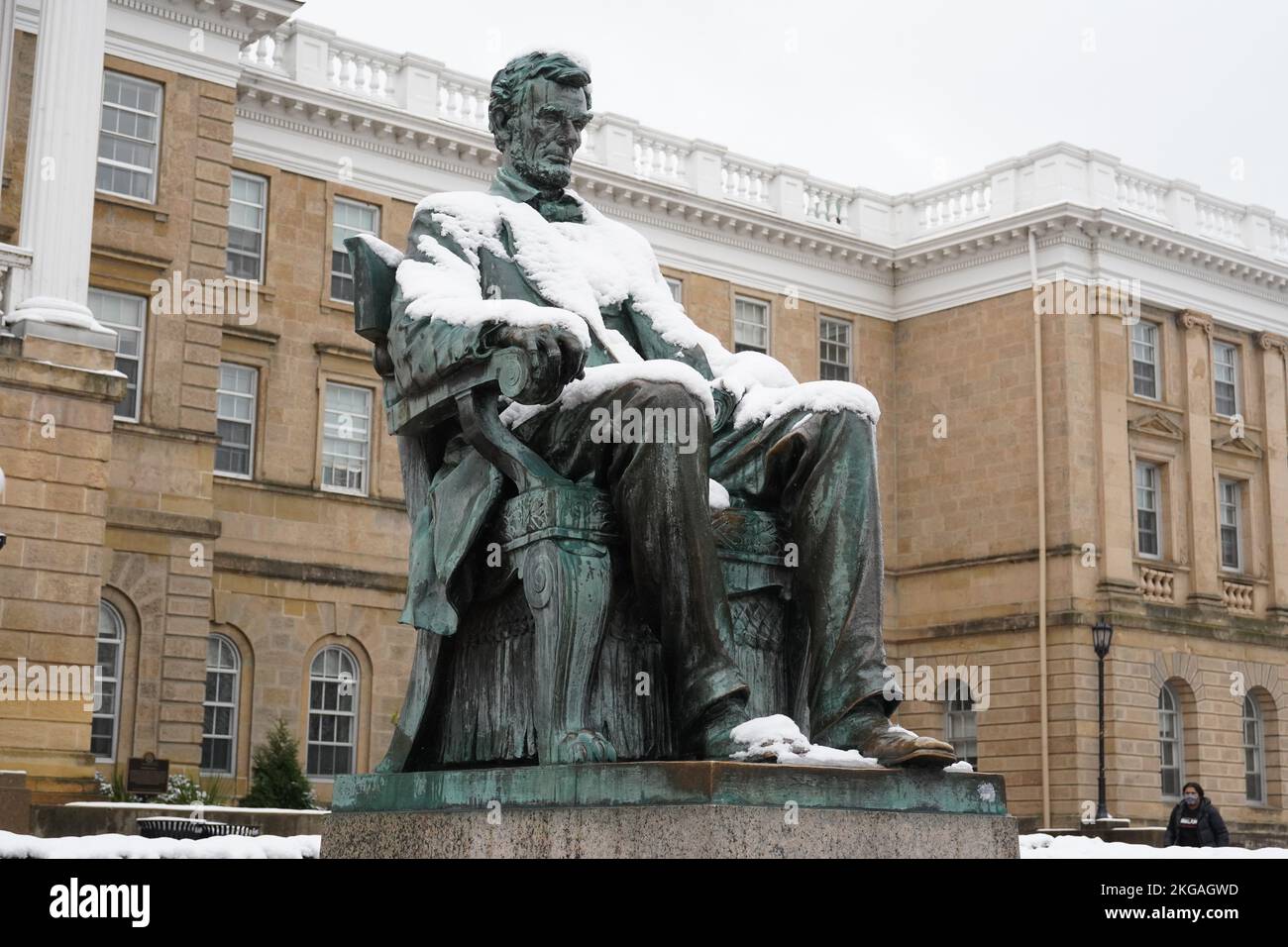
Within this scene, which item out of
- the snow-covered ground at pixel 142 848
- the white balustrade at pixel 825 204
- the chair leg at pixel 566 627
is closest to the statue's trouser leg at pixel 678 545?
the chair leg at pixel 566 627

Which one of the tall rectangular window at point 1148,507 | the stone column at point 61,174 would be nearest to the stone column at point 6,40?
the stone column at point 61,174

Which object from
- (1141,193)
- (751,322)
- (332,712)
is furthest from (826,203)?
(332,712)

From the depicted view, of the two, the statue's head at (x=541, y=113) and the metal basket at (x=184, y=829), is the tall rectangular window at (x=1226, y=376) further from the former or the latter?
the statue's head at (x=541, y=113)

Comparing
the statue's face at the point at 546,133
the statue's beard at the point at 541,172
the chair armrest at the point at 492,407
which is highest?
the statue's face at the point at 546,133

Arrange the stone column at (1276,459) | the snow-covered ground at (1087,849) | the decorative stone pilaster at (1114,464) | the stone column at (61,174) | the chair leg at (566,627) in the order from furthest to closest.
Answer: the stone column at (1276,459), the decorative stone pilaster at (1114,464), the stone column at (61,174), the snow-covered ground at (1087,849), the chair leg at (566,627)

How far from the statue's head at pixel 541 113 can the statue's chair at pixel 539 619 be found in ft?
1.78

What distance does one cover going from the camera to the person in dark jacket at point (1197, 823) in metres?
17.2

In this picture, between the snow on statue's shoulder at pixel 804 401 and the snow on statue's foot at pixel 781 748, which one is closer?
the snow on statue's foot at pixel 781 748

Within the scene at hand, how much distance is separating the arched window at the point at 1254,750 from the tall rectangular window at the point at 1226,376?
6222 mm

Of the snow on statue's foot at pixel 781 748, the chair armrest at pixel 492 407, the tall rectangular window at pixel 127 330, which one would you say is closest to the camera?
the snow on statue's foot at pixel 781 748

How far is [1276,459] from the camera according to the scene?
38375 millimetres

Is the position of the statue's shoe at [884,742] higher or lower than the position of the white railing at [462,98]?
lower

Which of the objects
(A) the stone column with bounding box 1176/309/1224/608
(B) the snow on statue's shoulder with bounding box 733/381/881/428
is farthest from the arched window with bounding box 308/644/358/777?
(B) the snow on statue's shoulder with bounding box 733/381/881/428

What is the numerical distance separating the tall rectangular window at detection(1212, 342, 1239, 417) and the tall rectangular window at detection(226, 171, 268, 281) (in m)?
20.5
